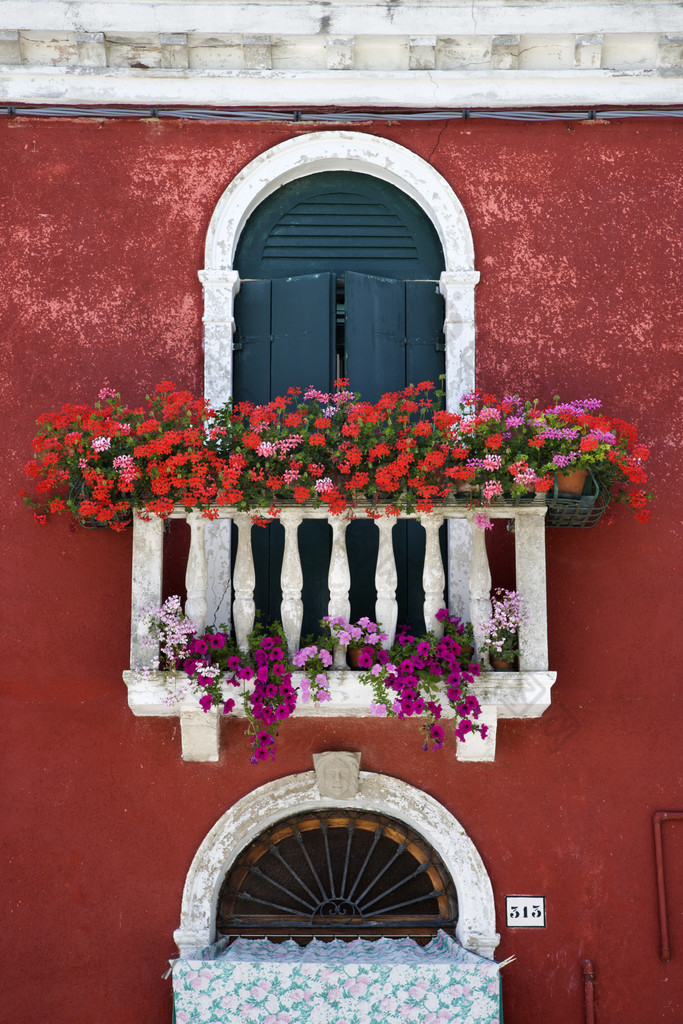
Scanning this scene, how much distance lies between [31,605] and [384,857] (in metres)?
2.08

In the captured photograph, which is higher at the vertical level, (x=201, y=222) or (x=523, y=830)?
(x=201, y=222)

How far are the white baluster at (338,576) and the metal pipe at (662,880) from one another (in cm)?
175

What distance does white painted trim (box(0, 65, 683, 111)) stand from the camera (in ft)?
19.8

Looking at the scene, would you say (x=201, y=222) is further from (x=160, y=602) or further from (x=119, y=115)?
(x=160, y=602)

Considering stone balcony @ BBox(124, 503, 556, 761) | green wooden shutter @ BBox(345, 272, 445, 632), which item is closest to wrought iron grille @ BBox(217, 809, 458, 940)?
stone balcony @ BBox(124, 503, 556, 761)

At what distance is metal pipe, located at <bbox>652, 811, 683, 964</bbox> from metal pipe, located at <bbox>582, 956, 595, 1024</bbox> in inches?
12.7

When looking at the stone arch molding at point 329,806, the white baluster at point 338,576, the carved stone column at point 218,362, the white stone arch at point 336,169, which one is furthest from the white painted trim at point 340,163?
the stone arch molding at point 329,806

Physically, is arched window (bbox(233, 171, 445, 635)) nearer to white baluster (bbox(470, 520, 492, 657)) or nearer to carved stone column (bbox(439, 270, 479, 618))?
carved stone column (bbox(439, 270, 479, 618))

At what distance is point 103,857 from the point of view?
17.5ft

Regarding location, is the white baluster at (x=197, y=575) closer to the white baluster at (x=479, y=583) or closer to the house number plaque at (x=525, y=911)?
the white baluster at (x=479, y=583)

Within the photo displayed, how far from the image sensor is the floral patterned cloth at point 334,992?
4.94m

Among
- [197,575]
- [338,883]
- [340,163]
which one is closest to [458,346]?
[340,163]

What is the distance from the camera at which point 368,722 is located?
5473 millimetres

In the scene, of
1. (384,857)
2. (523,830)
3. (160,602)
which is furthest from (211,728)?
(523,830)
